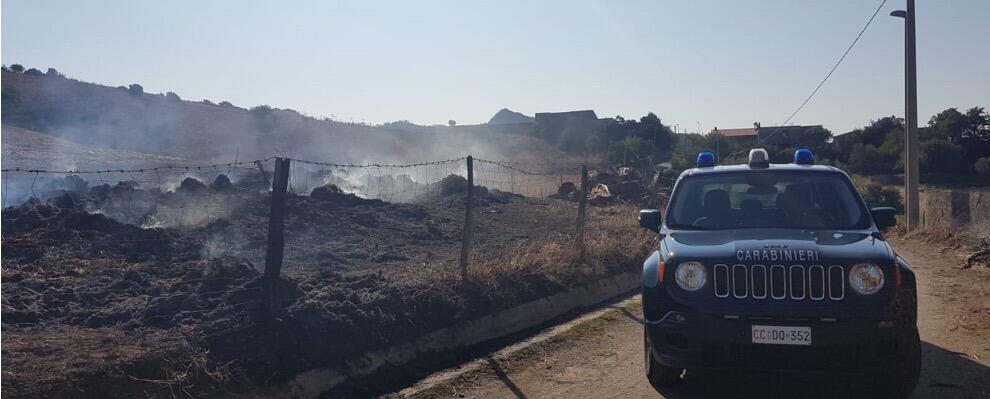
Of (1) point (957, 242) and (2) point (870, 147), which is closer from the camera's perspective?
(1) point (957, 242)

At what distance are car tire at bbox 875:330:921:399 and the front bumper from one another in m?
0.04

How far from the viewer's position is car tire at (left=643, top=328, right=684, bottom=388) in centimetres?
644

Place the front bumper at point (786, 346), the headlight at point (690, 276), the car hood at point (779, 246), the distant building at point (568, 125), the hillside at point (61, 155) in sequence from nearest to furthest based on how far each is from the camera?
the front bumper at point (786, 346), the car hood at point (779, 246), the headlight at point (690, 276), the hillside at point (61, 155), the distant building at point (568, 125)

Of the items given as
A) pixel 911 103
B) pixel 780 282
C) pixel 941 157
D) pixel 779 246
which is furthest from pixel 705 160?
pixel 941 157

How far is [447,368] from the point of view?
781cm

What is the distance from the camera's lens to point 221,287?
804cm

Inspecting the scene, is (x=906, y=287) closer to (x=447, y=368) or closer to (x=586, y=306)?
(x=447, y=368)

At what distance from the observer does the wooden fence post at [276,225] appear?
7543mm

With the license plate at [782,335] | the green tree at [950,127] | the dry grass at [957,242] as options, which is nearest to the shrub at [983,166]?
the green tree at [950,127]

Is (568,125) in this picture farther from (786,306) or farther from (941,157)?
(786,306)

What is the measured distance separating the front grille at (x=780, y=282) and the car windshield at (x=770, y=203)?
117 cm

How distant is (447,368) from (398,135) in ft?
170

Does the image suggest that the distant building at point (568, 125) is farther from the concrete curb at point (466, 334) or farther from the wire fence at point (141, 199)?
the concrete curb at point (466, 334)

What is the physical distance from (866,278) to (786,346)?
749 mm
